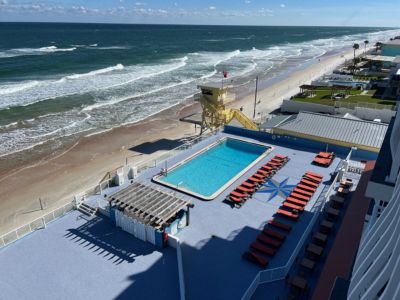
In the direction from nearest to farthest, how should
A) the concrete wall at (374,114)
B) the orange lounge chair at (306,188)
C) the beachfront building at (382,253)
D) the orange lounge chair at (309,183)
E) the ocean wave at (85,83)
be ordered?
the beachfront building at (382,253) < the orange lounge chair at (306,188) < the orange lounge chair at (309,183) < the concrete wall at (374,114) < the ocean wave at (85,83)

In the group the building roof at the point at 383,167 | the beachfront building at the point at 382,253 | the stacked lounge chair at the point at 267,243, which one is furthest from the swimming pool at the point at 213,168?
the beachfront building at the point at 382,253

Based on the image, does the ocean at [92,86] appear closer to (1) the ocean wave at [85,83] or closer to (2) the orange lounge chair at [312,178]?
(1) the ocean wave at [85,83]

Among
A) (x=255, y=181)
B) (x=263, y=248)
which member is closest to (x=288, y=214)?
(x=263, y=248)

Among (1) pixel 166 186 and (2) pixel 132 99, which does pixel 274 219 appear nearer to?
(1) pixel 166 186

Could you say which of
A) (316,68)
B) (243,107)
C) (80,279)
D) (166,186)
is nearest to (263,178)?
(166,186)

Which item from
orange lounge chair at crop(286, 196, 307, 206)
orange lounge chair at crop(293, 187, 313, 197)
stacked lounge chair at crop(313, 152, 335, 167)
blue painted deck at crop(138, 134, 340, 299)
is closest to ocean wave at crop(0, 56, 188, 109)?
blue painted deck at crop(138, 134, 340, 299)

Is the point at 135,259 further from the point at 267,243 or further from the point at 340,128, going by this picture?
the point at 340,128
